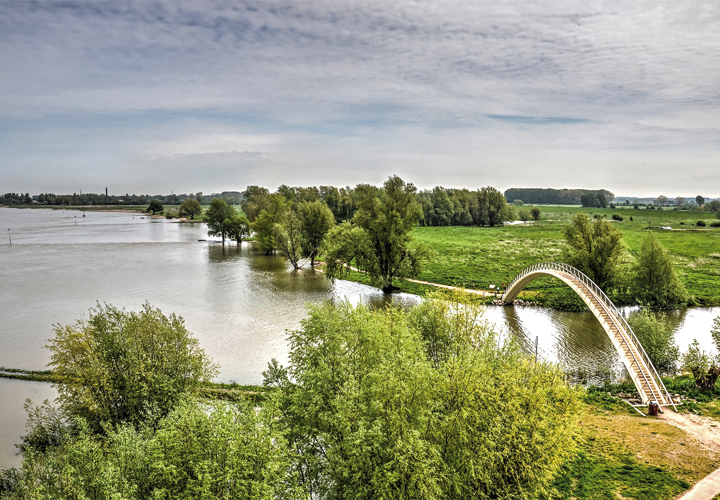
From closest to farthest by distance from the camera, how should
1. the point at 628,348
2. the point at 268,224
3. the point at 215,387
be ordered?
the point at 215,387 < the point at 628,348 < the point at 268,224

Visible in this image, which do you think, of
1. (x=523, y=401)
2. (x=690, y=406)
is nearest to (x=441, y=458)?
(x=523, y=401)

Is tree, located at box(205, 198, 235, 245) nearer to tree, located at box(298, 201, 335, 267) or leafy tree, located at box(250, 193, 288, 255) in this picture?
leafy tree, located at box(250, 193, 288, 255)

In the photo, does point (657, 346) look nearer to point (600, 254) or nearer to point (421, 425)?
point (600, 254)

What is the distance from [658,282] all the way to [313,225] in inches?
1977

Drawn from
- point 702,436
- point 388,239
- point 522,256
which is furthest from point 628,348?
point 522,256

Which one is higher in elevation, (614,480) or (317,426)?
(317,426)

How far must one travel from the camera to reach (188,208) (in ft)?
577

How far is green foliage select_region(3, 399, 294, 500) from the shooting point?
12023 mm

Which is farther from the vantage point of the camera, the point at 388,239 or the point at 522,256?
the point at 522,256

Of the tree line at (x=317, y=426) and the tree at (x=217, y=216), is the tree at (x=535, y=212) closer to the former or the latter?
the tree at (x=217, y=216)

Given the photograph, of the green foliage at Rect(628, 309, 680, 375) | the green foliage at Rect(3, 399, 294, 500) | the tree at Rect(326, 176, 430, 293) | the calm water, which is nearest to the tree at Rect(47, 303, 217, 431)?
the green foliage at Rect(3, 399, 294, 500)

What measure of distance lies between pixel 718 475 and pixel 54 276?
72.2m

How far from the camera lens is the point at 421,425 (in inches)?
585

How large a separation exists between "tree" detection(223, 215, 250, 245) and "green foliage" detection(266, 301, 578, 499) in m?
81.5
